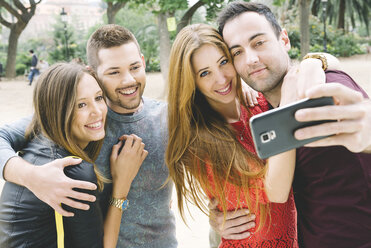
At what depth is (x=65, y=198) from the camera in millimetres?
1534

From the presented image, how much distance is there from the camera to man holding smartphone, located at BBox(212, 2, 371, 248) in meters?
1.12

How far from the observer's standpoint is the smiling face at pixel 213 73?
2.06 m

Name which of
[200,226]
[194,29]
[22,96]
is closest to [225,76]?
[194,29]

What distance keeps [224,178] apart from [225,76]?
2.05 feet

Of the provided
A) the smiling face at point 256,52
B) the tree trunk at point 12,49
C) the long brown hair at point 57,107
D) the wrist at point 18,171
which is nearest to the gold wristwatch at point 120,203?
the long brown hair at point 57,107

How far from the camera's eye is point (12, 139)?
191 centimetres

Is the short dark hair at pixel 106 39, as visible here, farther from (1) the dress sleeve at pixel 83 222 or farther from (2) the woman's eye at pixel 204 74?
(1) the dress sleeve at pixel 83 222

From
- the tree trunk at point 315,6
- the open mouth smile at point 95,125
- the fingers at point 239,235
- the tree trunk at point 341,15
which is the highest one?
the tree trunk at point 315,6

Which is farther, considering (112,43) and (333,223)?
(112,43)

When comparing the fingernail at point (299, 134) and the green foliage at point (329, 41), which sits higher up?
the green foliage at point (329, 41)

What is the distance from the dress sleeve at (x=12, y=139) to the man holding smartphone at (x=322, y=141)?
1.24 metres

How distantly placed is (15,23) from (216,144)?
23213mm

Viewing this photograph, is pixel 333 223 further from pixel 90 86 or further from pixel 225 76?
pixel 90 86

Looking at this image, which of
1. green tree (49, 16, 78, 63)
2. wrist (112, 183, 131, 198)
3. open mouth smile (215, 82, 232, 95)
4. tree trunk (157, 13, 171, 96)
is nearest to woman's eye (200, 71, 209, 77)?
open mouth smile (215, 82, 232, 95)
